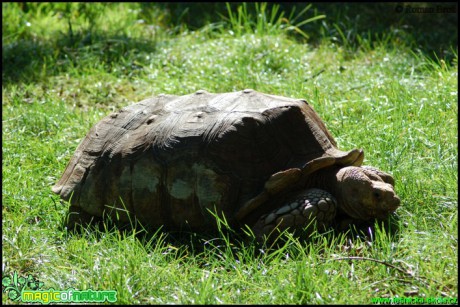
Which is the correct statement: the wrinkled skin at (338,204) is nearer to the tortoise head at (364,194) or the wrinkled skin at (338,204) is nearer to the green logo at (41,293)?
the tortoise head at (364,194)

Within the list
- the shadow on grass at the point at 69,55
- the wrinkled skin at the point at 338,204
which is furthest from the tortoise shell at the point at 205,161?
the shadow on grass at the point at 69,55

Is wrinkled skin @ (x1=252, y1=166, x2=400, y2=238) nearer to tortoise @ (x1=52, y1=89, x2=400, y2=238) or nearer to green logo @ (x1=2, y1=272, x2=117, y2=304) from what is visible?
tortoise @ (x1=52, y1=89, x2=400, y2=238)

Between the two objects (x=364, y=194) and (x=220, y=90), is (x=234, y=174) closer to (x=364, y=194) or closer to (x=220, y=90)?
(x=364, y=194)

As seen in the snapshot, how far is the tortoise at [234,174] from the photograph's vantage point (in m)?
3.99

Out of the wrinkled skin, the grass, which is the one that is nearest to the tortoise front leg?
the wrinkled skin

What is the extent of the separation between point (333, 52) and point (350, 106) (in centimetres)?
A: 157

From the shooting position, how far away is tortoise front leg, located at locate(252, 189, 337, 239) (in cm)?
390

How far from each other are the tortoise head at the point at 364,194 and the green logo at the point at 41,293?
1.45 meters

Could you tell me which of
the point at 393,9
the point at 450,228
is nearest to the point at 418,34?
the point at 393,9

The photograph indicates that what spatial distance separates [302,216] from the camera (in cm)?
390

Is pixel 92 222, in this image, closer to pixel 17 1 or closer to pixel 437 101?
pixel 437 101

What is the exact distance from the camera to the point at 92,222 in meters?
4.52

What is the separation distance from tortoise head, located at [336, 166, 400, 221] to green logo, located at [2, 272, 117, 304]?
1448 millimetres

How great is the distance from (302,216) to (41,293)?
144cm
